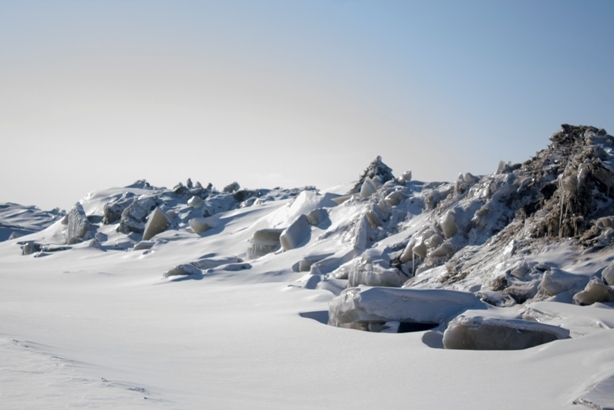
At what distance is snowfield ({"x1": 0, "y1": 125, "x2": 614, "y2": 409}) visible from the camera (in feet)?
11.2

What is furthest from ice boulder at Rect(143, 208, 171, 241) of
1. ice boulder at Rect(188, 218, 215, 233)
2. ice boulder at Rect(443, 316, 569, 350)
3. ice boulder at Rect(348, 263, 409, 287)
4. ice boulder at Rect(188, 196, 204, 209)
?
ice boulder at Rect(443, 316, 569, 350)

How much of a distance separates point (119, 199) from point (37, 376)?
18.2 metres

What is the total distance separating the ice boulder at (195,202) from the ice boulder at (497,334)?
1447 centimetres

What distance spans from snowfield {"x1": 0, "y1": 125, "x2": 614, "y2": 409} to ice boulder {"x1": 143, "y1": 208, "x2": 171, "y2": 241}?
2506 mm

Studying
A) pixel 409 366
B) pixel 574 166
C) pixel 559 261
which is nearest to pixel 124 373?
pixel 409 366

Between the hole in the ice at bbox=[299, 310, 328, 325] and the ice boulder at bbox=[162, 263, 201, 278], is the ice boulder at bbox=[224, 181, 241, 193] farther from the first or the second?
the hole in the ice at bbox=[299, 310, 328, 325]

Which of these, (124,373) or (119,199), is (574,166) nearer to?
(124,373)

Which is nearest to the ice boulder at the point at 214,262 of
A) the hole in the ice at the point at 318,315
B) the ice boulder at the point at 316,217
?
the ice boulder at the point at 316,217

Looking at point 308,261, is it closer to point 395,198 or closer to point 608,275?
point 395,198

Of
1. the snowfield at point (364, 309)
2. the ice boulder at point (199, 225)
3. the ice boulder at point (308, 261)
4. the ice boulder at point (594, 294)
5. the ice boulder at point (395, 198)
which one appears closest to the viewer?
the snowfield at point (364, 309)

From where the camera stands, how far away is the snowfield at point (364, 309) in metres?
3.42

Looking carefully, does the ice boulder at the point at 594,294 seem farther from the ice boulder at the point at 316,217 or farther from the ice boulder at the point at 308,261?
the ice boulder at the point at 316,217

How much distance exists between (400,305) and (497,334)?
49.4 inches

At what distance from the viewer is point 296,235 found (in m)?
12.2
